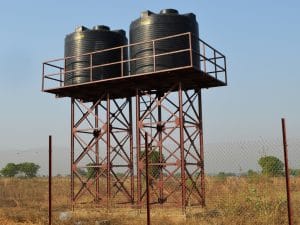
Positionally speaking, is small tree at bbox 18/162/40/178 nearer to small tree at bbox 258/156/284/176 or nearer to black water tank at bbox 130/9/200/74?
black water tank at bbox 130/9/200/74

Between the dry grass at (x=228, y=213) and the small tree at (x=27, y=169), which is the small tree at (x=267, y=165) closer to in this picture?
the dry grass at (x=228, y=213)

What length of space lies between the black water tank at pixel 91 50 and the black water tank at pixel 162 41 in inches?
72.9

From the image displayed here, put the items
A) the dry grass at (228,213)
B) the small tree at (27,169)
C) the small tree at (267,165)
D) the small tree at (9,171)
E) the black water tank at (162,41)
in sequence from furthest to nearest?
the small tree at (27,169), the small tree at (9,171), the black water tank at (162,41), the dry grass at (228,213), the small tree at (267,165)

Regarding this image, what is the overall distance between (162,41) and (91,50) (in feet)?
14.1

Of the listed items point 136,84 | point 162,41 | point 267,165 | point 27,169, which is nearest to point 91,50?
point 136,84

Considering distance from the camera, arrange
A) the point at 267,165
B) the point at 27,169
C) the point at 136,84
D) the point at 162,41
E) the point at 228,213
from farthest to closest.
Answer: the point at 27,169, the point at 136,84, the point at 162,41, the point at 267,165, the point at 228,213

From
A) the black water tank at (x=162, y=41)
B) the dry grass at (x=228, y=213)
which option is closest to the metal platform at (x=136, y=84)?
the black water tank at (x=162, y=41)

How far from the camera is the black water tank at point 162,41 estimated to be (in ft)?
59.2

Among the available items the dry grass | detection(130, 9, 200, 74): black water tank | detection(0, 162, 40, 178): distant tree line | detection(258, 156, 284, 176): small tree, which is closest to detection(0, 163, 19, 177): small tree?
detection(0, 162, 40, 178): distant tree line

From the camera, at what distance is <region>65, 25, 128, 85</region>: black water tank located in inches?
802

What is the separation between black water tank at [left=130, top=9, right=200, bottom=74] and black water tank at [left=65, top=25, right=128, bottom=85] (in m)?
1.85

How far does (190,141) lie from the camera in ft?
62.5

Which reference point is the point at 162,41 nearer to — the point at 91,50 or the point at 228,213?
the point at 91,50

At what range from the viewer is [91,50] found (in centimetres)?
2061
